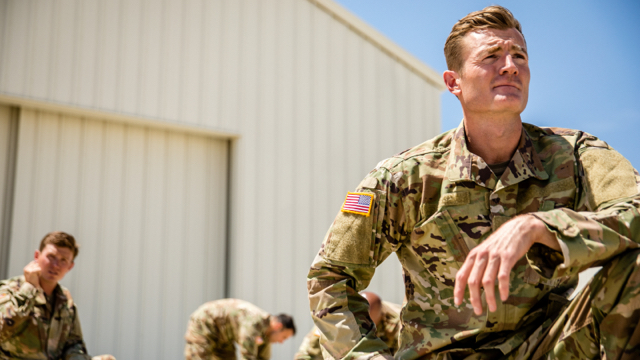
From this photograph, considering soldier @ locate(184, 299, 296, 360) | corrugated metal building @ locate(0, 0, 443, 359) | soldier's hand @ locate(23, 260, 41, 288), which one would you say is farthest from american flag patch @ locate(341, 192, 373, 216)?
corrugated metal building @ locate(0, 0, 443, 359)

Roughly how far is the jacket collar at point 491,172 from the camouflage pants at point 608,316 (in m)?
0.47

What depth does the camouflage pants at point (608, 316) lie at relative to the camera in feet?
4.69

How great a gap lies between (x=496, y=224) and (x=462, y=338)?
14.4 inches

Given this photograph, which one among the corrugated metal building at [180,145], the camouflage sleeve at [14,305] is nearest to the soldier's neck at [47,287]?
the camouflage sleeve at [14,305]

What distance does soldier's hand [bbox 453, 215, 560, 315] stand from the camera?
139cm

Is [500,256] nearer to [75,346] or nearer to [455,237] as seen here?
[455,237]

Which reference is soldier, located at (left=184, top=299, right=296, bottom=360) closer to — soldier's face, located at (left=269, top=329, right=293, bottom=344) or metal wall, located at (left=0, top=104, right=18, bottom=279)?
soldier's face, located at (left=269, top=329, right=293, bottom=344)

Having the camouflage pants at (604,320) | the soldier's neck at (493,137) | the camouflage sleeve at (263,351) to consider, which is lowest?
the camouflage sleeve at (263,351)

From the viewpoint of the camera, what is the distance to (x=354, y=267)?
1.96 metres

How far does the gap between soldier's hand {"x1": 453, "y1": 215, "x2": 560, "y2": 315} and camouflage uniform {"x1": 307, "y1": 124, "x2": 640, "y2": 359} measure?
0.26 m

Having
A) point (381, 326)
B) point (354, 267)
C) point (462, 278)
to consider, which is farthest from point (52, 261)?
point (462, 278)

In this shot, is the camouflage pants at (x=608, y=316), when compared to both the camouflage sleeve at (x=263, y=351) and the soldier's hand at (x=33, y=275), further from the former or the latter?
the camouflage sleeve at (x=263, y=351)

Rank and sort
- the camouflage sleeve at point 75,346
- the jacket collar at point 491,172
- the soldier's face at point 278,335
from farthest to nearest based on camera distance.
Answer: the soldier's face at point 278,335 < the camouflage sleeve at point 75,346 < the jacket collar at point 491,172

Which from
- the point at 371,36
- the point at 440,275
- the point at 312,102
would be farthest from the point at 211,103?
the point at 440,275
